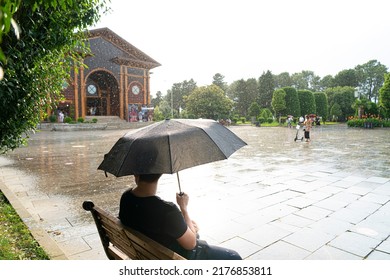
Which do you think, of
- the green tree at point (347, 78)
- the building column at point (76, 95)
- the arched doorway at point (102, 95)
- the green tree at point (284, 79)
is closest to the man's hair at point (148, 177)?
the building column at point (76, 95)

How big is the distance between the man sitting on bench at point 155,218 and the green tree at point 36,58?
8.61 ft

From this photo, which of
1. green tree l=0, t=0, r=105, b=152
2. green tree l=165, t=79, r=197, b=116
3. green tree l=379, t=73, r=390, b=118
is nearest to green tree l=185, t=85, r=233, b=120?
green tree l=379, t=73, r=390, b=118

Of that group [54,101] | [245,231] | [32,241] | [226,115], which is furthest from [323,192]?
[226,115]

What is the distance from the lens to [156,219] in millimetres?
1754

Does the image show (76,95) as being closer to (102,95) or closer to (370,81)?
(102,95)

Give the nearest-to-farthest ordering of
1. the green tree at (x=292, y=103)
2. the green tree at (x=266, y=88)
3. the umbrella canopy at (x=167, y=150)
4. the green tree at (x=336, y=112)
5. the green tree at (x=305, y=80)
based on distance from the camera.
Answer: the umbrella canopy at (x=167, y=150) < the green tree at (x=292, y=103) < the green tree at (x=336, y=112) < the green tree at (x=266, y=88) < the green tree at (x=305, y=80)

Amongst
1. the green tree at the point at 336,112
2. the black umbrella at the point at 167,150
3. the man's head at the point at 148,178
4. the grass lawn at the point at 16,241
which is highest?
the green tree at the point at 336,112

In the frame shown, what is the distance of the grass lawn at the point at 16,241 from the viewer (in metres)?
3.08

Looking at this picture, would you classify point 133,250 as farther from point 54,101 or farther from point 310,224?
point 54,101

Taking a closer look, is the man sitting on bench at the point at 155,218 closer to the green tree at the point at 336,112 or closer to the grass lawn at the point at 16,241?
the grass lawn at the point at 16,241

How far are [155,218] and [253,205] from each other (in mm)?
3279

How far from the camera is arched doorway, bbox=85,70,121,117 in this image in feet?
116

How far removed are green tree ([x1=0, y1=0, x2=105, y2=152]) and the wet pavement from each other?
4.80 ft

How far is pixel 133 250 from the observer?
6.45 feet
